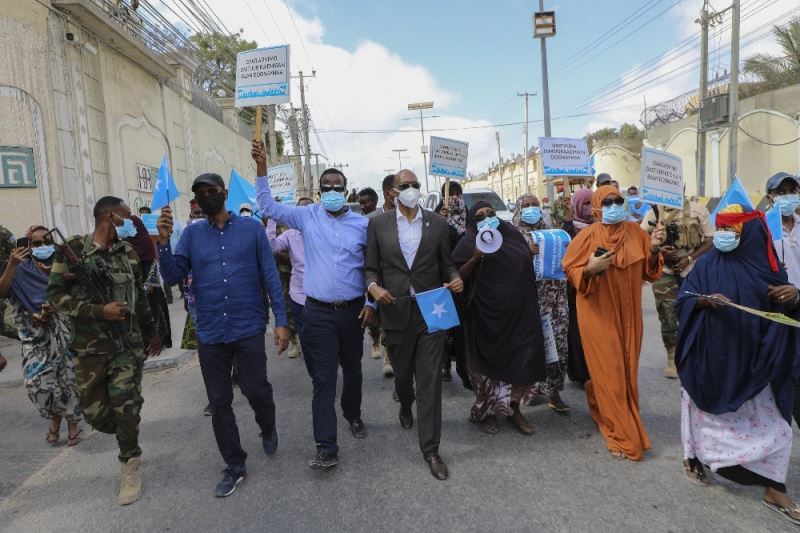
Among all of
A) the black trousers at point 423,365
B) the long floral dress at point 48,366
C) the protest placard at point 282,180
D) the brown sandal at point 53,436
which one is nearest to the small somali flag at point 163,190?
the long floral dress at point 48,366

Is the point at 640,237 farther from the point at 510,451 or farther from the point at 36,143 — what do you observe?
the point at 36,143

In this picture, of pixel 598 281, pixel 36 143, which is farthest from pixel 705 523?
pixel 36 143

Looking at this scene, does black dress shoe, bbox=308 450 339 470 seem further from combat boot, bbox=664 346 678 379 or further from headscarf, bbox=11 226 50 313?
combat boot, bbox=664 346 678 379

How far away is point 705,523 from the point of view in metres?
2.70

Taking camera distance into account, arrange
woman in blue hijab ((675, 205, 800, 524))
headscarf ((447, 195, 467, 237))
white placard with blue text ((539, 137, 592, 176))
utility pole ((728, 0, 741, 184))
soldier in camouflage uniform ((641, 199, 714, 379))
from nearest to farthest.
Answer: woman in blue hijab ((675, 205, 800, 524)) → soldier in camouflage uniform ((641, 199, 714, 379)) → headscarf ((447, 195, 467, 237)) → white placard with blue text ((539, 137, 592, 176)) → utility pole ((728, 0, 741, 184))

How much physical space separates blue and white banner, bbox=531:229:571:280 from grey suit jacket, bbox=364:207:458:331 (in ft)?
3.43

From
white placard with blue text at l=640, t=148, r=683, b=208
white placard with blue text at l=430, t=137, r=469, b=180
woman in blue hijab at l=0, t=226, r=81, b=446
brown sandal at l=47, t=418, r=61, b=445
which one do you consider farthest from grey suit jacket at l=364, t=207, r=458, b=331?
white placard with blue text at l=430, t=137, r=469, b=180

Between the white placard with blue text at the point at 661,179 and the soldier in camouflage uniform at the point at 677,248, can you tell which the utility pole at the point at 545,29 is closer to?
the soldier in camouflage uniform at the point at 677,248

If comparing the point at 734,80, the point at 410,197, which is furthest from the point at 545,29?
the point at 410,197

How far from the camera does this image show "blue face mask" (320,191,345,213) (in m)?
3.79

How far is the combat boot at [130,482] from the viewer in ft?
10.7

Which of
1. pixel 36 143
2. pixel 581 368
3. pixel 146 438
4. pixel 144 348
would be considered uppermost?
pixel 36 143

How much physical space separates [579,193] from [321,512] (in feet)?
12.8

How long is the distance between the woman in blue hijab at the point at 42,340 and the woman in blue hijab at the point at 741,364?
4593 mm
